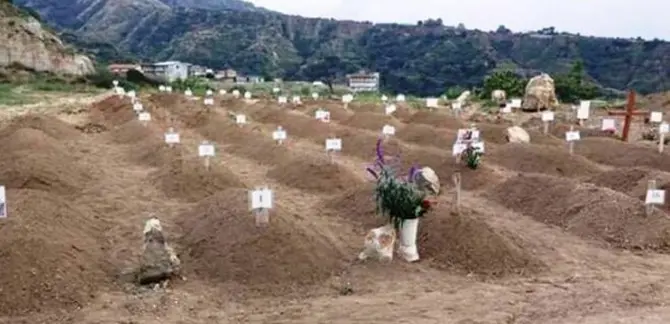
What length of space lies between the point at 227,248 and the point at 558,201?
222 inches

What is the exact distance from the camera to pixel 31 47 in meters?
48.9

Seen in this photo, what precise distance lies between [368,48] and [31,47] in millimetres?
54839

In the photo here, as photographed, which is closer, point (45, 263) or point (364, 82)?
point (45, 263)

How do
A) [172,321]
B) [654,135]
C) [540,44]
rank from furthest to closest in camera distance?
[540,44] < [654,135] < [172,321]

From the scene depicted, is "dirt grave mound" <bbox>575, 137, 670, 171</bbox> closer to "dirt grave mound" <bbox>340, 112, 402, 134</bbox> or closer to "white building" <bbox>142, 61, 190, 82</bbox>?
"dirt grave mound" <bbox>340, 112, 402, 134</bbox>

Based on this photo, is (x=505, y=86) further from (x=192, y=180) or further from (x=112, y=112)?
(x=192, y=180)

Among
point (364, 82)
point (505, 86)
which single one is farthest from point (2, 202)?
point (364, 82)

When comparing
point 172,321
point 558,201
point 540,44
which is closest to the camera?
point 172,321

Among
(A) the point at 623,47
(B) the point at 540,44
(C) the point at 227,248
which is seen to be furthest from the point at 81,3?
(C) the point at 227,248

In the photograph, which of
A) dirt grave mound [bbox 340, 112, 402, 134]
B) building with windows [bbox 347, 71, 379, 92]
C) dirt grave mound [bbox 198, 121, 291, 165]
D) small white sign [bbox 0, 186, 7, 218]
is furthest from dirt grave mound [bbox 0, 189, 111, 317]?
building with windows [bbox 347, 71, 379, 92]

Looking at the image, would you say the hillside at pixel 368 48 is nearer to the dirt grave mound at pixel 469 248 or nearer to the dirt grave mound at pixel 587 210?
the dirt grave mound at pixel 587 210

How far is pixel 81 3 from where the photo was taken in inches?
5202

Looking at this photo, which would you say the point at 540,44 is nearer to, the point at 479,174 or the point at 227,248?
the point at 479,174

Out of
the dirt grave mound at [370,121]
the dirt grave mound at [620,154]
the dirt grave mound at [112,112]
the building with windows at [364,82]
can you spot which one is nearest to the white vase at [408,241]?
the dirt grave mound at [620,154]
